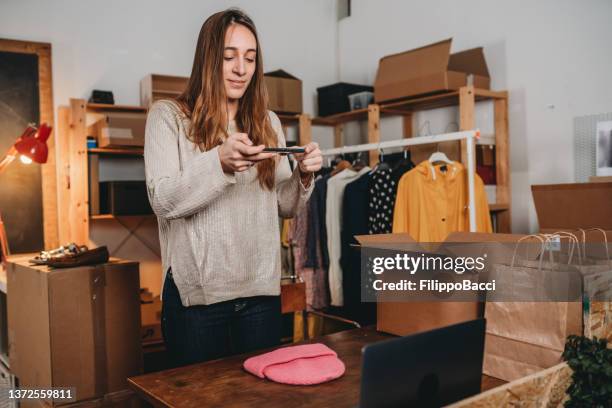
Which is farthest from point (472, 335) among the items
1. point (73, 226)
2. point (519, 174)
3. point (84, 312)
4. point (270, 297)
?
point (73, 226)

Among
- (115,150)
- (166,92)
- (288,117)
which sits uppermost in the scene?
(166,92)

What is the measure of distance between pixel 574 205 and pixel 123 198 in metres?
2.63

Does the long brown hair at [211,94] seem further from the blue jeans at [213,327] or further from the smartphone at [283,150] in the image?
the blue jeans at [213,327]

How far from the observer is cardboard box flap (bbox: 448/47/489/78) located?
3.58 metres

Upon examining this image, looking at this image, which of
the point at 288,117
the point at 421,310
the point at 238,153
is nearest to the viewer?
the point at 238,153

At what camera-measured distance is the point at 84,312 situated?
2369mm

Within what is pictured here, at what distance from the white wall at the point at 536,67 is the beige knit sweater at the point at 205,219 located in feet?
7.85

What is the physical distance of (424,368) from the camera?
2.64 feet

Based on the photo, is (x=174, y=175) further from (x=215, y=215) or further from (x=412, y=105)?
(x=412, y=105)

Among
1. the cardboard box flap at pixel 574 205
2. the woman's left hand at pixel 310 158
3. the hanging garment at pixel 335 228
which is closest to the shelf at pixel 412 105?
the hanging garment at pixel 335 228

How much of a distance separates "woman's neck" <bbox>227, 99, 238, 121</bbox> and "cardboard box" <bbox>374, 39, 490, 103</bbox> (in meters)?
2.11

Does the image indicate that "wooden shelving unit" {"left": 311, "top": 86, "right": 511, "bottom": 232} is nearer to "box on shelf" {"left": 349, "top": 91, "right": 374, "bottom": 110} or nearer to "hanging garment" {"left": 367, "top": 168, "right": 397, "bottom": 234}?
"box on shelf" {"left": 349, "top": 91, "right": 374, "bottom": 110}

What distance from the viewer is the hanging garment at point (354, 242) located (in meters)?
3.43

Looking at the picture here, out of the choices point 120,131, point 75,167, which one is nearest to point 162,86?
point 120,131
